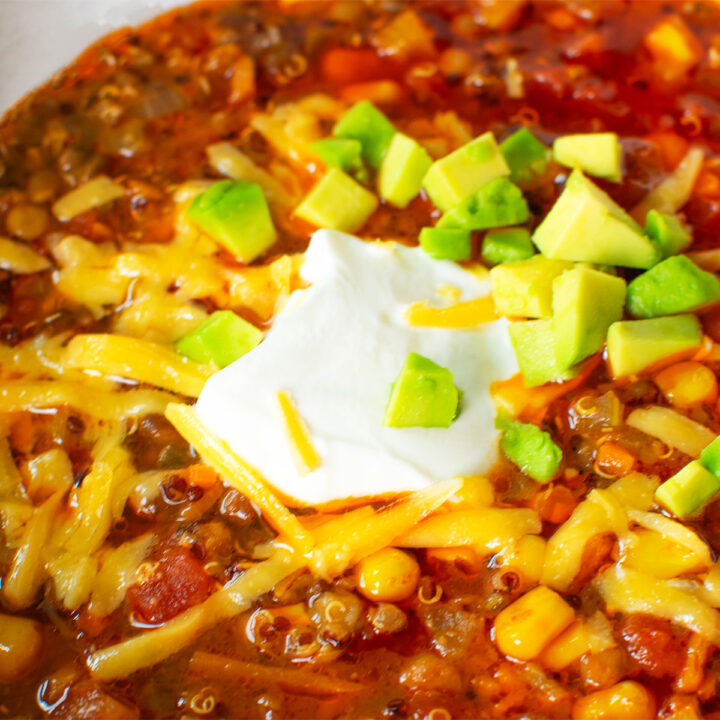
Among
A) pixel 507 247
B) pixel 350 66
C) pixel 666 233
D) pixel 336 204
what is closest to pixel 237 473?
pixel 336 204

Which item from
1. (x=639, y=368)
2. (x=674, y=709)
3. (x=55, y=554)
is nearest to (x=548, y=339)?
(x=639, y=368)

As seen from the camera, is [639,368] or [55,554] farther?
[639,368]

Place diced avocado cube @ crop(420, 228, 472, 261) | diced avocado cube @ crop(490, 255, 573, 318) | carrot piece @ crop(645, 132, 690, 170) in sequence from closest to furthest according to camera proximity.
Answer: diced avocado cube @ crop(490, 255, 573, 318)
diced avocado cube @ crop(420, 228, 472, 261)
carrot piece @ crop(645, 132, 690, 170)

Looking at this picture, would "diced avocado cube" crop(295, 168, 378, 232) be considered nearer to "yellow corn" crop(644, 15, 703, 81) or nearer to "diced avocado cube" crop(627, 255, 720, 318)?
"diced avocado cube" crop(627, 255, 720, 318)

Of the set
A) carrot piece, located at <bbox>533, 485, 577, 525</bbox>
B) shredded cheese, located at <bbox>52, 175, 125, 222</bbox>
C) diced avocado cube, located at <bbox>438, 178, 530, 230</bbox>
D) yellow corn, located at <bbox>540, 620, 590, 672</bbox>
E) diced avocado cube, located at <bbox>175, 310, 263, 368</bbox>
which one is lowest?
yellow corn, located at <bbox>540, 620, 590, 672</bbox>

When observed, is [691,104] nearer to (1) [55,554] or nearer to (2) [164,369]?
(2) [164,369]

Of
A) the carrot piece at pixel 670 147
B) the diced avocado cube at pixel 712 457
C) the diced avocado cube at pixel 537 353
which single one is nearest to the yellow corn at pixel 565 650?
the diced avocado cube at pixel 712 457

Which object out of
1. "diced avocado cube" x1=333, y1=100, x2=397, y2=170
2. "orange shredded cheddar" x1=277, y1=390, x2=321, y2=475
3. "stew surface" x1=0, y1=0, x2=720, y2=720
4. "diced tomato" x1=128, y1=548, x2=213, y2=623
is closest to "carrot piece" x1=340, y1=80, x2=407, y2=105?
"stew surface" x1=0, y1=0, x2=720, y2=720
